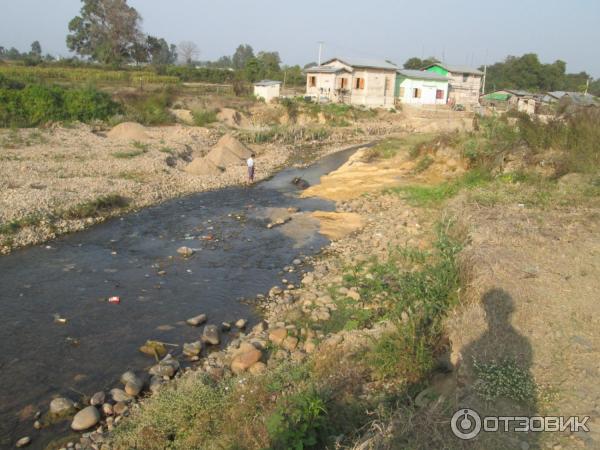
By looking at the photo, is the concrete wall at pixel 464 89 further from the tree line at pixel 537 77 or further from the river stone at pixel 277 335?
the river stone at pixel 277 335

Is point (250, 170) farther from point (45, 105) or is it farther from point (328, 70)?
point (328, 70)

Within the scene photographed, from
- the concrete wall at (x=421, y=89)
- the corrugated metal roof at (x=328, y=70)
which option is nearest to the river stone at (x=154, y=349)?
the corrugated metal roof at (x=328, y=70)

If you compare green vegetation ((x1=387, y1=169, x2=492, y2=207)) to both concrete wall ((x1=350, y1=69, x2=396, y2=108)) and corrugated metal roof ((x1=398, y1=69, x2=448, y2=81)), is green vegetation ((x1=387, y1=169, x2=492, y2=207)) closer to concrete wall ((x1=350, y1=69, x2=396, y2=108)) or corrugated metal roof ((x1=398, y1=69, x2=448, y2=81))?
concrete wall ((x1=350, y1=69, x2=396, y2=108))

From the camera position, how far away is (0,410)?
7250 mm

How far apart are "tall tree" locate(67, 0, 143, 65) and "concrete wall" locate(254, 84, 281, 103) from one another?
2263 centimetres

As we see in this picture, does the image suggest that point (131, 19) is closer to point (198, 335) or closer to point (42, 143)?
point (42, 143)

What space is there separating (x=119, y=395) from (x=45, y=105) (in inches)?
995

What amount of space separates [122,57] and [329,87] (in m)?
30.0

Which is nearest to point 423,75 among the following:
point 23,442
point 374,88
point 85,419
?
point 374,88

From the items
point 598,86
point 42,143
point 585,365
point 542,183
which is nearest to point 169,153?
point 42,143

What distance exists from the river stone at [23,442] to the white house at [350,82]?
41193 millimetres

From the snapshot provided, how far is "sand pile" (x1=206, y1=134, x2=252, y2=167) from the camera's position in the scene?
24.9 m

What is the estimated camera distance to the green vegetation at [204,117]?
33.7 meters

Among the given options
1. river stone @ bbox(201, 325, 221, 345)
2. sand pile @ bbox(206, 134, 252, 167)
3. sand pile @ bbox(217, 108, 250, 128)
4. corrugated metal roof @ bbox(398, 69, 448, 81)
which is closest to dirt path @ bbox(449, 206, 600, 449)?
river stone @ bbox(201, 325, 221, 345)
